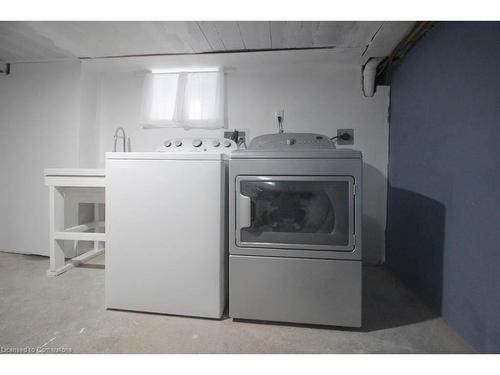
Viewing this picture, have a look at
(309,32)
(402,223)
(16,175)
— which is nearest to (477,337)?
(402,223)

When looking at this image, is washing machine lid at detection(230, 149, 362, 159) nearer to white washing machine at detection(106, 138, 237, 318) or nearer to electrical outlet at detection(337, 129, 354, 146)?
white washing machine at detection(106, 138, 237, 318)

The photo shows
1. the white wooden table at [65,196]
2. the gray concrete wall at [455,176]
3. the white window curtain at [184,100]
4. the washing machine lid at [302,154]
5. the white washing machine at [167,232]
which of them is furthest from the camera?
the white window curtain at [184,100]

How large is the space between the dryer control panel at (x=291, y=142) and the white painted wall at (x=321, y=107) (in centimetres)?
20

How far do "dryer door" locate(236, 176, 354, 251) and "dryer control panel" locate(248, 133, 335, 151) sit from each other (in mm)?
855

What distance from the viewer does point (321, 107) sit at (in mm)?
2266

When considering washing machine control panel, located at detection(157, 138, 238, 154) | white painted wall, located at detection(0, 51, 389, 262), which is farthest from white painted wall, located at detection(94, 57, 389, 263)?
washing machine control panel, located at detection(157, 138, 238, 154)

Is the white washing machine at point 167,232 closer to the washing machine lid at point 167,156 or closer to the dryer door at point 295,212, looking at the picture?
the washing machine lid at point 167,156

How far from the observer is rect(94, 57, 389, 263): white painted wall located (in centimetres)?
222

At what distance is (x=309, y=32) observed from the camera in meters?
1.75

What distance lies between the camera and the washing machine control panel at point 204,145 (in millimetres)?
2189

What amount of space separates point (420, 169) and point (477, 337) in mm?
953

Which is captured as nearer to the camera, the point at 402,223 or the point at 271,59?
the point at 402,223

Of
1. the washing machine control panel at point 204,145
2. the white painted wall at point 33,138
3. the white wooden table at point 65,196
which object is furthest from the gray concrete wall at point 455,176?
the white painted wall at point 33,138

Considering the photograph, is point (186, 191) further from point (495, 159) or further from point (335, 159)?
point (495, 159)
